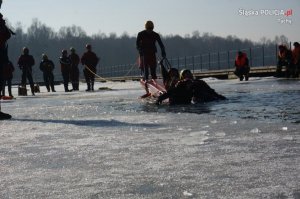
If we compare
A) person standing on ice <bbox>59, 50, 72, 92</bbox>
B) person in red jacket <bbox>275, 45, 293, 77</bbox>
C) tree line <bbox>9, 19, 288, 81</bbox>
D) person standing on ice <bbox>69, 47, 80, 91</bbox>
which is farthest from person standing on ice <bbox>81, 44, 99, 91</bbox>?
tree line <bbox>9, 19, 288, 81</bbox>

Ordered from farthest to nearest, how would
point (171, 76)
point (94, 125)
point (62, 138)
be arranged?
point (171, 76) → point (94, 125) → point (62, 138)

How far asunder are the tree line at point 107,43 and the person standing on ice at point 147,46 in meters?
114

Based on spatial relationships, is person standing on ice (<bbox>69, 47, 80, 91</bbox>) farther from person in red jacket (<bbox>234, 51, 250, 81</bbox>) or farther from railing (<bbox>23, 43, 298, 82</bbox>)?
person in red jacket (<bbox>234, 51, 250, 81</bbox>)

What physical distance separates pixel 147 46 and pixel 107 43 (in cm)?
14130

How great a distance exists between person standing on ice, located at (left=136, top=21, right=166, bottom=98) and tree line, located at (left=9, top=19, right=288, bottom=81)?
114 metres

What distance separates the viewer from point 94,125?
499cm

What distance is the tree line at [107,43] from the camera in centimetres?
13362

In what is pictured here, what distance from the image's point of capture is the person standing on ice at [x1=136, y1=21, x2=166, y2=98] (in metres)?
10.1

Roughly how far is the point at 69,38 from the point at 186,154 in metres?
145

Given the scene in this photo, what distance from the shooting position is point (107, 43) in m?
150

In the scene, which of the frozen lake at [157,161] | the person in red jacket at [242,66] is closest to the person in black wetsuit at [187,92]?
the frozen lake at [157,161]

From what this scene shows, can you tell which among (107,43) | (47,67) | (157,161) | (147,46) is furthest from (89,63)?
(107,43)

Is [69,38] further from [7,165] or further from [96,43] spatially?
[7,165]

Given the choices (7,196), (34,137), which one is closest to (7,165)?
(7,196)
